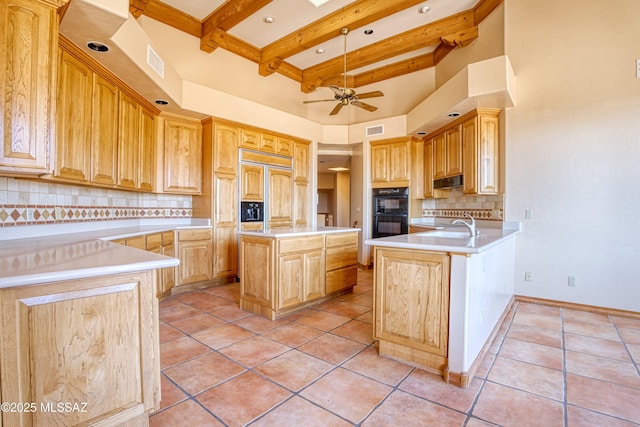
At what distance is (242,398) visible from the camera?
176cm

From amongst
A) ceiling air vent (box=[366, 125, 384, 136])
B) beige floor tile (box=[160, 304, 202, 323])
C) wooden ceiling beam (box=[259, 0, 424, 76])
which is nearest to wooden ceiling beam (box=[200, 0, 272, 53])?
wooden ceiling beam (box=[259, 0, 424, 76])

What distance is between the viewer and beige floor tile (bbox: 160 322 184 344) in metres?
2.56

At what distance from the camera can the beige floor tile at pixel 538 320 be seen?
2.91 m

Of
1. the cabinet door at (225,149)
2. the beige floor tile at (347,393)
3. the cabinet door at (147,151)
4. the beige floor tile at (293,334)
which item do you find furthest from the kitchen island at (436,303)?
the cabinet door at (147,151)

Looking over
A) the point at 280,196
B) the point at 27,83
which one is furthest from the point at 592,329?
the point at 27,83

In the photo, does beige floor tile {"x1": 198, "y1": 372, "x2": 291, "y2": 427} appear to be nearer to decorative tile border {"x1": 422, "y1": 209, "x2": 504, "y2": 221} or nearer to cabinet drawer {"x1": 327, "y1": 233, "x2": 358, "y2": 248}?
cabinet drawer {"x1": 327, "y1": 233, "x2": 358, "y2": 248}

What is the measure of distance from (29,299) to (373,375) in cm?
188

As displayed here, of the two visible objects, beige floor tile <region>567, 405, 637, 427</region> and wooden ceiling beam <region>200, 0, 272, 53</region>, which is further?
wooden ceiling beam <region>200, 0, 272, 53</region>

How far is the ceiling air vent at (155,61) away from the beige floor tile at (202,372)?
286cm

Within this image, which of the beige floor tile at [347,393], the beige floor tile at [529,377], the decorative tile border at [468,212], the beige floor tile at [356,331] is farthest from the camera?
the decorative tile border at [468,212]

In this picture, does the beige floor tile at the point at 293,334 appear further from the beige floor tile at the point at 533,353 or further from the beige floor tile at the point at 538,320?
the beige floor tile at the point at 538,320

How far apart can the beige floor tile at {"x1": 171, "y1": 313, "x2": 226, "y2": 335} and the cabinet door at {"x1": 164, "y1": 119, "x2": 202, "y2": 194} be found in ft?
6.28

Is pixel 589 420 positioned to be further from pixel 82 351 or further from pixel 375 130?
pixel 375 130

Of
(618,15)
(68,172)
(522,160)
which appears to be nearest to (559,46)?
(618,15)
